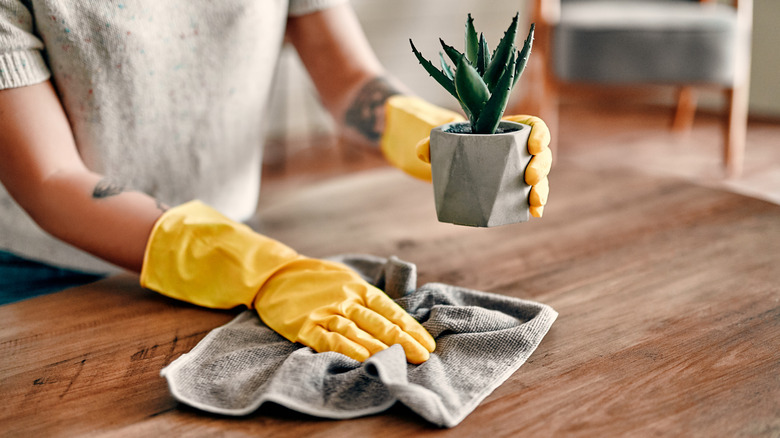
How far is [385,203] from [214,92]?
1.20 feet

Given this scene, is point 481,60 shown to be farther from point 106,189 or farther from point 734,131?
point 734,131

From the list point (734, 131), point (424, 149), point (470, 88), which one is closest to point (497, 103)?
point (470, 88)

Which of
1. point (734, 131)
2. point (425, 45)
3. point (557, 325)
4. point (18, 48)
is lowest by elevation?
point (734, 131)

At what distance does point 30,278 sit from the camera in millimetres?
1037

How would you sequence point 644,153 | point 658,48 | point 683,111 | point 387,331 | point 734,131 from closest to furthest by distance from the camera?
point 387,331 → point 658,48 → point 734,131 → point 644,153 → point 683,111

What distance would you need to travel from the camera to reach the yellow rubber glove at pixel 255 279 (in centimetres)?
74

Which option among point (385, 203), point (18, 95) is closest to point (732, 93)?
point (385, 203)

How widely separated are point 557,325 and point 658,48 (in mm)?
2174

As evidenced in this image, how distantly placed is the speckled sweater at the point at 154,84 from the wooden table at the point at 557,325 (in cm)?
16

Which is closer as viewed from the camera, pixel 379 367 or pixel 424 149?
pixel 379 367

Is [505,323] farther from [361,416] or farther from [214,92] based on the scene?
[214,92]

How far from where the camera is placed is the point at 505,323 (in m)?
0.74

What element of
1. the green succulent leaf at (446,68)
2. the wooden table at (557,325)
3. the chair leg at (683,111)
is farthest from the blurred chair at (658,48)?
the green succulent leaf at (446,68)

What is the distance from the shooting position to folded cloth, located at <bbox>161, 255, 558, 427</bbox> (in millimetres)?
588
